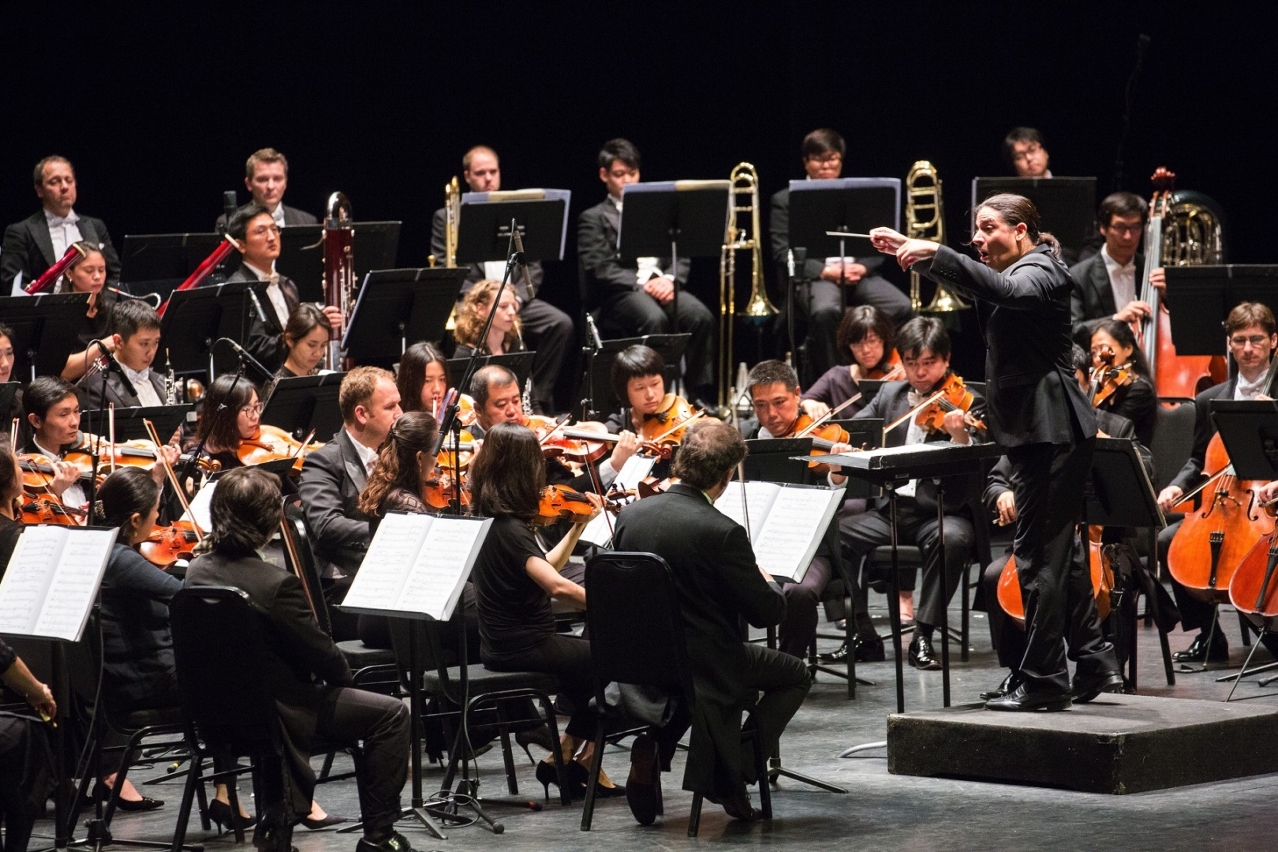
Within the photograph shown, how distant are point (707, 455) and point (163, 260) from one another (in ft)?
14.0

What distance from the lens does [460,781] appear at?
5.64 m

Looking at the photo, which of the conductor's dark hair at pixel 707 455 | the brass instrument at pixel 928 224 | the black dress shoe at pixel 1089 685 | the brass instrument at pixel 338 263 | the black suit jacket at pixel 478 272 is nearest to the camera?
the conductor's dark hair at pixel 707 455

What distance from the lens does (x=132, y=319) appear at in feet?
25.3

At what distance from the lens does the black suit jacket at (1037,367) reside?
524 centimetres

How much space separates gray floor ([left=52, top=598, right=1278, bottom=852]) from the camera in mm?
4965

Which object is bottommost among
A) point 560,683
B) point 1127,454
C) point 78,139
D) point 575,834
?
point 575,834

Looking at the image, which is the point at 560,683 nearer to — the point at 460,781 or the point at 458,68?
the point at 460,781

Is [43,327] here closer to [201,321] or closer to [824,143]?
[201,321]

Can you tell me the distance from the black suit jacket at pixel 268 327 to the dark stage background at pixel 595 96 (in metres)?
2.18

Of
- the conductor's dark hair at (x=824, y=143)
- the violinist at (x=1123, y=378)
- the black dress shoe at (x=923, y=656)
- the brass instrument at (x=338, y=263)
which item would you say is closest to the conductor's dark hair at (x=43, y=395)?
the brass instrument at (x=338, y=263)

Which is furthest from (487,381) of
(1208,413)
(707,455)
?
(1208,413)

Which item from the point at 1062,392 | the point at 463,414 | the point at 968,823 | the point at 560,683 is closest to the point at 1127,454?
the point at 1062,392

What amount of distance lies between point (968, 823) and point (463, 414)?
3.27 metres

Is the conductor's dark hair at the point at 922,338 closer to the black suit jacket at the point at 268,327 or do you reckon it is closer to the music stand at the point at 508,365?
the music stand at the point at 508,365
